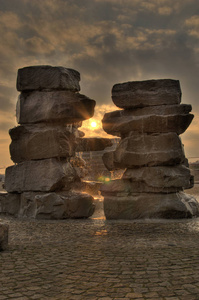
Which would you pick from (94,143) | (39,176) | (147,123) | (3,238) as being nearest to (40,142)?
(39,176)

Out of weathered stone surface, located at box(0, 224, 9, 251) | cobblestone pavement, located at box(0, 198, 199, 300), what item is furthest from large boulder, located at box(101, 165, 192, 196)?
weathered stone surface, located at box(0, 224, 9, 251)

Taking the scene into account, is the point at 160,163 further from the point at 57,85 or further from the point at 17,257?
the point at 17,257

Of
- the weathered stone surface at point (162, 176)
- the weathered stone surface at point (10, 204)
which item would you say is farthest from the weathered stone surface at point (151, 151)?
the weathered stone surface at point (10, 204)

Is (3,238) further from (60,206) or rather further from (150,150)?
(150,150)

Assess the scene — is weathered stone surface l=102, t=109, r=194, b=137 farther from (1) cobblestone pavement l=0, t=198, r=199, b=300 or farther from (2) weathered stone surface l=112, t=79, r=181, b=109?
(1) cobblestone pavement l=0, t=198, r=199, b=300

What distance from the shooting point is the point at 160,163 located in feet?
24.2

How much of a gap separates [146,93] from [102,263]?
5.09 metres

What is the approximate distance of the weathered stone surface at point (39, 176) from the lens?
25.1 ft

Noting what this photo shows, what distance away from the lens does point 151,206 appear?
7074mm

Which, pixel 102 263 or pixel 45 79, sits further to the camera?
pixel 45 79

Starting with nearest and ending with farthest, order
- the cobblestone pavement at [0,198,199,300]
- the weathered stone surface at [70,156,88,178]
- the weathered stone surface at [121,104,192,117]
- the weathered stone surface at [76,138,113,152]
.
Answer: the cobblestone pavement at [0,198,199,300] → the weathered stone surface at [121,104,192,117] → the weathered stone surface at [70,156,88,178] → the weathered stone surface at [76,138,113,152]

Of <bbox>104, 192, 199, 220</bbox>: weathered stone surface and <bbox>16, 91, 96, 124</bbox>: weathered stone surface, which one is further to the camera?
<bbox>16, 91, 96, 124</bbox>: weathered stone surface

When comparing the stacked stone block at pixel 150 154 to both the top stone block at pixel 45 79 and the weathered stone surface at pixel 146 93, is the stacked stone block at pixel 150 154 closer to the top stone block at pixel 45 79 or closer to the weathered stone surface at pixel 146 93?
the weathered stone surface at pixel 146 93

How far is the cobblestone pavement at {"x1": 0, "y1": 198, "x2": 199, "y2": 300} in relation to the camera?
2.74 m
